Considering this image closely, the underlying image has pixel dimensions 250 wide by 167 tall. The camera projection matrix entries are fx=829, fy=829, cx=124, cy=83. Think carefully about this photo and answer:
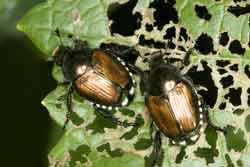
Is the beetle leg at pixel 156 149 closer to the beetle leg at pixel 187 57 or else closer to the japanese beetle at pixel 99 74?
the japanese beetle at pixel 99 74

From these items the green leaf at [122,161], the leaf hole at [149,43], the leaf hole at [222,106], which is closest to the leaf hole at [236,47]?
the leaf hole at [222,106]

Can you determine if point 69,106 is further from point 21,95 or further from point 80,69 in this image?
point 21,95

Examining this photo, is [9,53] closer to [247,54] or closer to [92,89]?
[92,89]

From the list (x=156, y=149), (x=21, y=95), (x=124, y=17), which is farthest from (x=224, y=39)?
(x=21, y=95)

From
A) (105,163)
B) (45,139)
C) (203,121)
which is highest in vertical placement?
→ (203,121)

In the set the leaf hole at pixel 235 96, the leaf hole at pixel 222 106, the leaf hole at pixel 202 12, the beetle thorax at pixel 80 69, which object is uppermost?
the leaf hole at pixel 202 12

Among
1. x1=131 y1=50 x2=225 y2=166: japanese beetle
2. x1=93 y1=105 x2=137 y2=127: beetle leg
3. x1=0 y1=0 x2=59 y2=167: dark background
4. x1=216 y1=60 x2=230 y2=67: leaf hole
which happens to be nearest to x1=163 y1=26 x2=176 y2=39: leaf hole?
x1=131 y1=50 x2=225 y2=166: japanese beetle

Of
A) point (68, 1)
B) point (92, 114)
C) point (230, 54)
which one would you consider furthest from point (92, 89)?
point (230, 54)
